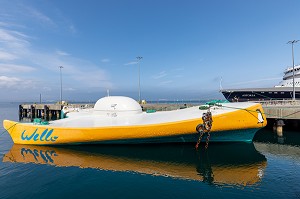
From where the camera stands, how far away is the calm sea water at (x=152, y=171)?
8898 millimetres

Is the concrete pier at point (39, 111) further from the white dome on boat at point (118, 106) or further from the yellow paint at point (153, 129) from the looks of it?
the yellow paint at point (153, 129)

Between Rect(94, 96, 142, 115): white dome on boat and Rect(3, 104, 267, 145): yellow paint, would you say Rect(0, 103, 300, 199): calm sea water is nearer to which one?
Rect(3, 104, 267, 145): yellow paint

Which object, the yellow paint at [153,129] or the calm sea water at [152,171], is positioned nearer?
the calm sea water at [152,171]

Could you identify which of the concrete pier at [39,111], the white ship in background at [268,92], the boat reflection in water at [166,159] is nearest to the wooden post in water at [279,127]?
the boat reflection in water at [166,159]

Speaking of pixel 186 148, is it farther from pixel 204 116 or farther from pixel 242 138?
pixel 242 138

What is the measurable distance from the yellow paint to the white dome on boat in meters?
3.43

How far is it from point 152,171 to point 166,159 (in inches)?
89.6

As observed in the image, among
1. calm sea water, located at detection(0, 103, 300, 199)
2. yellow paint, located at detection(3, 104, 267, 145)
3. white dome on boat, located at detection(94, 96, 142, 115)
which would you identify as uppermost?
white dome on boat, located at detection(94, 96, 142, 115)

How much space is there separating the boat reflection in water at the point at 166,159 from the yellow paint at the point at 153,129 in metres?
1.16

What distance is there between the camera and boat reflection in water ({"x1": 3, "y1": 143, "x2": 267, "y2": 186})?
10937 mm

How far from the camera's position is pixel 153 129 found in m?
15.3

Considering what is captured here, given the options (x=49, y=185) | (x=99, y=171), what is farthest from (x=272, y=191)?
(x=49, y=185)

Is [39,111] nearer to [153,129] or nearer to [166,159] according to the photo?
[153,129]

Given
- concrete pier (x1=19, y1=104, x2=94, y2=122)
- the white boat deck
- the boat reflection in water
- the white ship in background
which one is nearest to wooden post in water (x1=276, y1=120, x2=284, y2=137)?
the boat reflection in water
